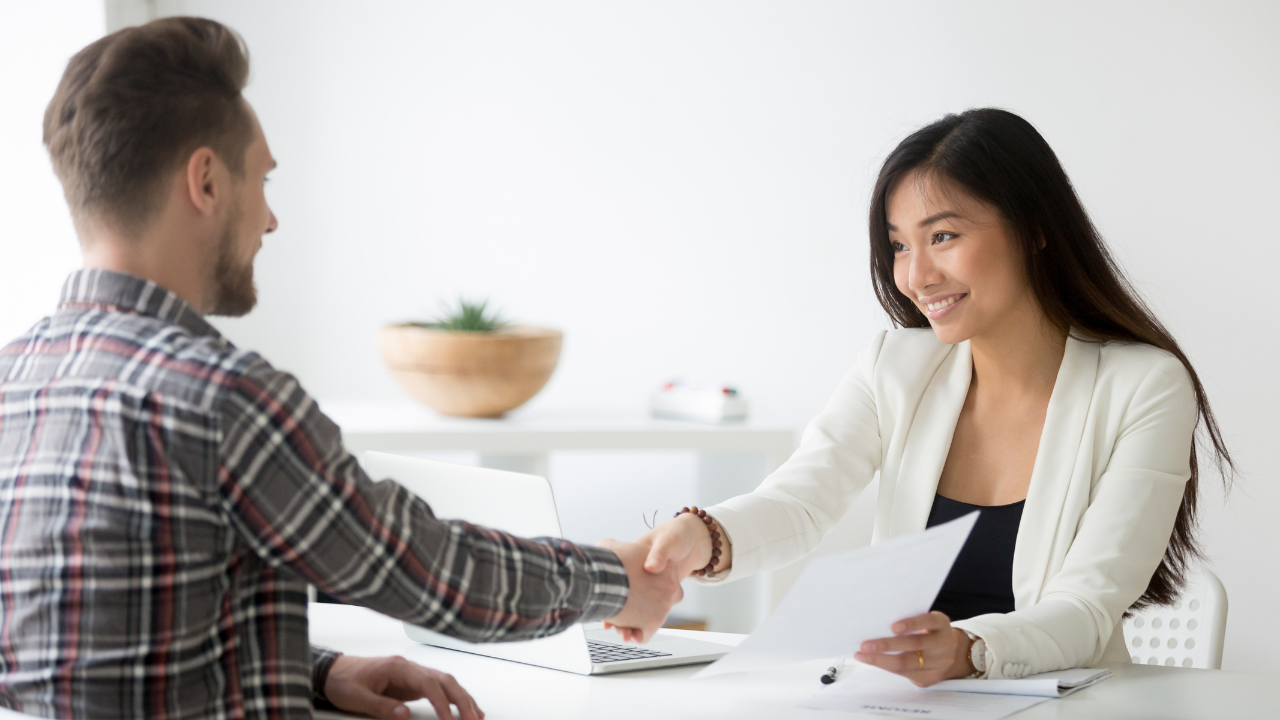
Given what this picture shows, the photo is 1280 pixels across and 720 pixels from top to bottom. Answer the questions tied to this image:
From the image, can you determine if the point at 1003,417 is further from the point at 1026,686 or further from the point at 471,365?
the point at 471,365

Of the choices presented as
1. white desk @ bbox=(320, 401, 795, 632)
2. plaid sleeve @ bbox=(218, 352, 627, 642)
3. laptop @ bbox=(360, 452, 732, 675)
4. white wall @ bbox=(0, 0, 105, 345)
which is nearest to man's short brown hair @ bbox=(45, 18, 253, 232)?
Result: plaid sleeve @ bbox=(218, 352, 627, 642)

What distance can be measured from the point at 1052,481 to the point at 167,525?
1148 mm

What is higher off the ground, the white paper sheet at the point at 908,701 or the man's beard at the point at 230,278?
the man's beard at the point at 230,278

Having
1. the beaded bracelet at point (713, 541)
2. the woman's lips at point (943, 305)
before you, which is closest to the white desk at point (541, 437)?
the woman's lips at point (943, 305)

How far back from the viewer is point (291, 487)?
2.77 feet

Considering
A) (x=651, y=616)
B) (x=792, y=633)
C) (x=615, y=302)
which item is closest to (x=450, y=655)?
(x=651, y=616)

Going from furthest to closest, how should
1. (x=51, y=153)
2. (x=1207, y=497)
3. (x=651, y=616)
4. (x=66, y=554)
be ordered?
(x=1207, y=497) → (x=651, y=616) → (x=51, y=153) → (x=66, y=554)

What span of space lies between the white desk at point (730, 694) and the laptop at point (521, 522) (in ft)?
0.05

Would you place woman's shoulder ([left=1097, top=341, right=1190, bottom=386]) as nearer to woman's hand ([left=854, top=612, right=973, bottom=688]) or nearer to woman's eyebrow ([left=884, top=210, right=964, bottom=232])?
woman's eyebrow ([left=884, top=210, right=964, bottom=232])

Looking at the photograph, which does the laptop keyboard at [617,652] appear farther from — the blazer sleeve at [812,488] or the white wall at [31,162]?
the white wall at [31,162]

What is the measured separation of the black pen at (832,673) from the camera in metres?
1.17

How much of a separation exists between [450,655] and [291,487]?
0.51m

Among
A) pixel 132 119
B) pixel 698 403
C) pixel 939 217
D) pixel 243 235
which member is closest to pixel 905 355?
pixel 939 217

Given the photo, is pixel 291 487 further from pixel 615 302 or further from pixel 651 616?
pixel 615 302
